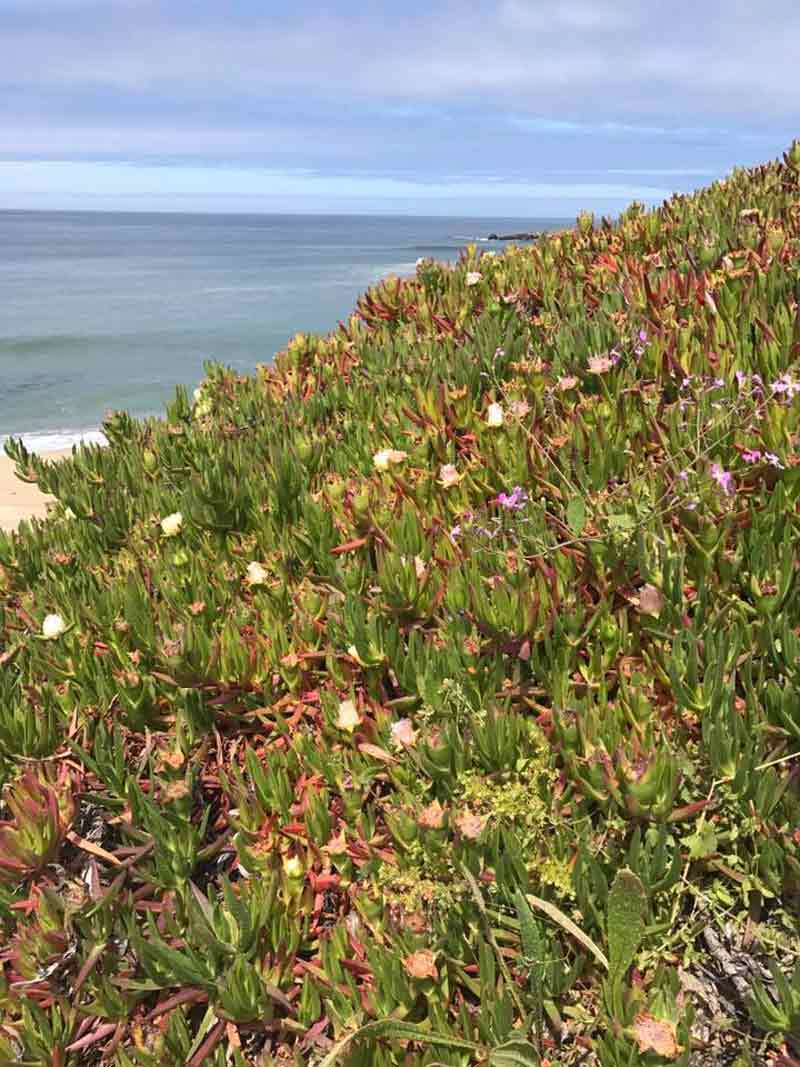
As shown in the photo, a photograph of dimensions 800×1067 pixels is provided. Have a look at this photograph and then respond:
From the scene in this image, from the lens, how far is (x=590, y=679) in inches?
85.4

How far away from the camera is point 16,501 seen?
33.7ft

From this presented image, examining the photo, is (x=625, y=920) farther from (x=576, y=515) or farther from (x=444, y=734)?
(x=576, y=515)

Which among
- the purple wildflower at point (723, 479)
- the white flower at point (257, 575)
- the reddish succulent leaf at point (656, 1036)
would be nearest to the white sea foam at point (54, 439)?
the white flower at point (257, 575)

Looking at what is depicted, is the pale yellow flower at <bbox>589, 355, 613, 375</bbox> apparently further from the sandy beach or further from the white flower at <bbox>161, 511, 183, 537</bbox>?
the sandy beach

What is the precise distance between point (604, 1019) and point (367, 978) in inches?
19.3

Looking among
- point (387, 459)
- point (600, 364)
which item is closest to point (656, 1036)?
point (387, 459)

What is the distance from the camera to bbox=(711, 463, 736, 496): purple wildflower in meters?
2.25

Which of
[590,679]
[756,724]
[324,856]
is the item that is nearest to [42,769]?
[324,856]

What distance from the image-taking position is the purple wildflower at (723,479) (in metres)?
2.25

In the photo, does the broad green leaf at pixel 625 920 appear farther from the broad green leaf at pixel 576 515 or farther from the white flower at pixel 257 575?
the white flower at pixel 257 575

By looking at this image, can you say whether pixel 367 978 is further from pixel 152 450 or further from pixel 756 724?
pixel 152 450

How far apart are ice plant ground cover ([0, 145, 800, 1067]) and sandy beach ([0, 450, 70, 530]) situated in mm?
6490

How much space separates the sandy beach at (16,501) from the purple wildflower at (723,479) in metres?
8.15

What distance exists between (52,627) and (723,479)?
1.97 metres
